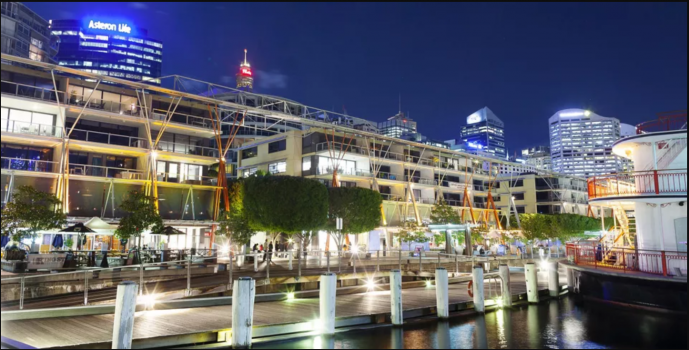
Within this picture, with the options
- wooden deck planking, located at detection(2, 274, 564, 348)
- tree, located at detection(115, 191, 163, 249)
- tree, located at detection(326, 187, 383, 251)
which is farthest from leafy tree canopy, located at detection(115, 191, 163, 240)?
tree, located at detection(326, 187, 383, 251)

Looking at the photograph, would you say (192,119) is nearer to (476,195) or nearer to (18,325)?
(18,325)

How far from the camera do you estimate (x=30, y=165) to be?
38375 millimetres

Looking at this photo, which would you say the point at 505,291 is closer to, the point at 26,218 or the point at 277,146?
the point at 26,218

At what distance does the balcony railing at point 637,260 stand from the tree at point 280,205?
16945 millimetres

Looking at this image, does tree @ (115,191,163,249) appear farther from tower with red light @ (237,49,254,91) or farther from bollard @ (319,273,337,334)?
tower with red light @ (237,49,254,91)

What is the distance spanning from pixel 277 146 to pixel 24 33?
279 feet

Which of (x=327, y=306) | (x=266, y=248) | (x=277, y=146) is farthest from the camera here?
(x=277, y=146)

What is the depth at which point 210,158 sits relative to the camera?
4828cm

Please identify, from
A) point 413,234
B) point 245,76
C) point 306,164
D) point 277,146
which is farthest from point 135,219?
point 245,76

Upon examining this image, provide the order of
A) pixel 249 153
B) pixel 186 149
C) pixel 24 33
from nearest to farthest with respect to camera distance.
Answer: pixel 186 149 → pixel 249 153 → pixel 24 33

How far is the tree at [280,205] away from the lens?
34188mm

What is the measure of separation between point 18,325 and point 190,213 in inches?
1320

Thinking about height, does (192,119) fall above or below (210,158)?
above

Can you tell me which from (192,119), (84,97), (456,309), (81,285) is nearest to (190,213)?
(192,119)
